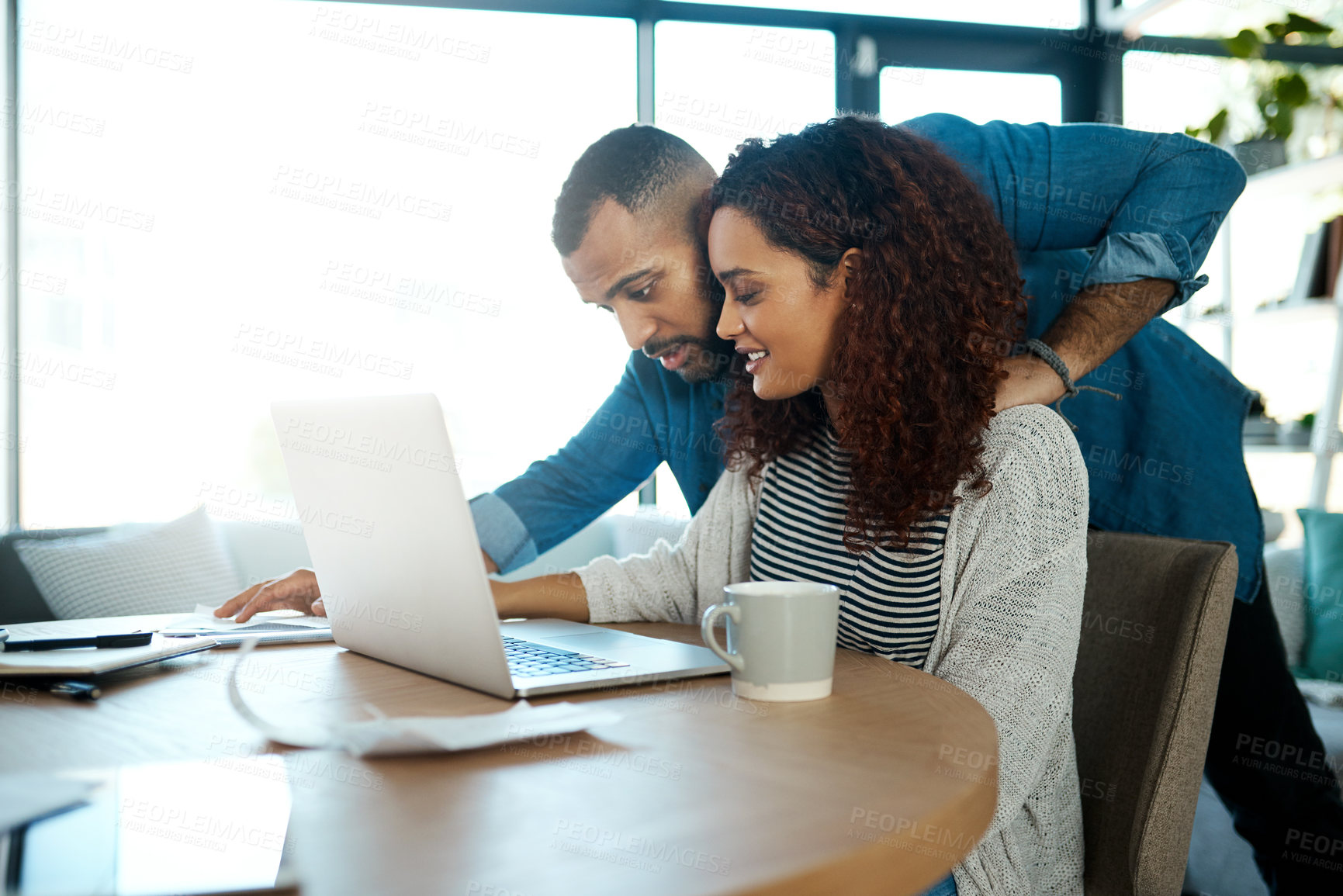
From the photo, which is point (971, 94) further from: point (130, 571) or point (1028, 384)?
point (130, 571)

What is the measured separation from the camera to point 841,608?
1101 mm

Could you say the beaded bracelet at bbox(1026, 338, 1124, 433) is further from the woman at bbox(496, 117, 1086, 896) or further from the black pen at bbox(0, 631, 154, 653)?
the black pen at bbox(0, 631, 154, 653)

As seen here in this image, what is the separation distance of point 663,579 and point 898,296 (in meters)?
0.47

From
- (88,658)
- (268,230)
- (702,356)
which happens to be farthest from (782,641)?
(268,230)

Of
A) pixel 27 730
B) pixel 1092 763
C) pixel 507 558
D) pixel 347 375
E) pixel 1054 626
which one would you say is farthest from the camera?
pixel 347 375

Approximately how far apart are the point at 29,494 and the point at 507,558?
2.27m

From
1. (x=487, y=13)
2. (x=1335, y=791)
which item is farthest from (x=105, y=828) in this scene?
(x=487, y=13)

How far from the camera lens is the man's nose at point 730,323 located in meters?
1.20

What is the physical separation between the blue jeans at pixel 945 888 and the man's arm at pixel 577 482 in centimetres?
84

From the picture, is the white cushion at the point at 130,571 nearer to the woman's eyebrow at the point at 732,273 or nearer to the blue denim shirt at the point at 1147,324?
the blue denim shirt at the point at 1147,324

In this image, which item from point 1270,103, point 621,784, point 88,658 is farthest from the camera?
point 1270,103

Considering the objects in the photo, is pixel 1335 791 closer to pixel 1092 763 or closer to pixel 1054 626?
pixel 1092 763

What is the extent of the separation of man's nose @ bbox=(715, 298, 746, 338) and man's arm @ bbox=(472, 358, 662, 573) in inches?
20.4

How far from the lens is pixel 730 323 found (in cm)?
120
